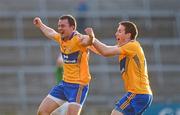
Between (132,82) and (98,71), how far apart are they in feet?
30.7

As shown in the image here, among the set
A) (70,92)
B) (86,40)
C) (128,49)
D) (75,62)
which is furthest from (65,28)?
(128,49)

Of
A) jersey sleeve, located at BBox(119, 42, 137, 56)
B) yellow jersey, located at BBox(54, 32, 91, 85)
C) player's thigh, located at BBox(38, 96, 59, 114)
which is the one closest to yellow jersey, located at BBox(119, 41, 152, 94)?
jersey sleeve, located at BBox(119, 42, 137, 56)

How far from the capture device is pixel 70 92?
1397 cm

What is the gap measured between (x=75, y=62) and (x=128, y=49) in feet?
4.13

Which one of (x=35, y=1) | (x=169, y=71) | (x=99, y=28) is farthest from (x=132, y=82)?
(x=35, y=1)

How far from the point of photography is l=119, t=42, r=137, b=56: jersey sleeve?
13016 millimetres

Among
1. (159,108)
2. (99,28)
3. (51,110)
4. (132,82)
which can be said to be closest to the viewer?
(132,82)

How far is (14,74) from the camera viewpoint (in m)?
22.4

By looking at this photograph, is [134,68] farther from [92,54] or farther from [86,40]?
[92,54]

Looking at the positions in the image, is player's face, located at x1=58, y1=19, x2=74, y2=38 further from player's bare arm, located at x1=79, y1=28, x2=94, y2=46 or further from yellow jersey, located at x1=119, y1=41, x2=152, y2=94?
yellow jersey, located at x1=119, y1=41, x2=152, y2=94

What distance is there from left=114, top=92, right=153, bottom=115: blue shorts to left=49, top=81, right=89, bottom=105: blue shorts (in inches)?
38.1

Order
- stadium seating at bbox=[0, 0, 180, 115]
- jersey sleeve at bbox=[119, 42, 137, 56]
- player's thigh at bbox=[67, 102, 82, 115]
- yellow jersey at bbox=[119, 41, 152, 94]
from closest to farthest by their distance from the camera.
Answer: jersey sleeve at bbox=[119, 42, 137, 56]
yellow jersey at bbox=[119, 41, 152, 94]
player's thigh at bbox=[67, 102, 82, 115]
stadium seating at bbox=[0, 0, 180, 115]

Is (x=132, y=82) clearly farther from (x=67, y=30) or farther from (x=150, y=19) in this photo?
(x=150, y=19)

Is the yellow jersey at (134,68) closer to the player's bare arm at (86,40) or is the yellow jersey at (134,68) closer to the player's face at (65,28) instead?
the player's bare arm at (86,40)
